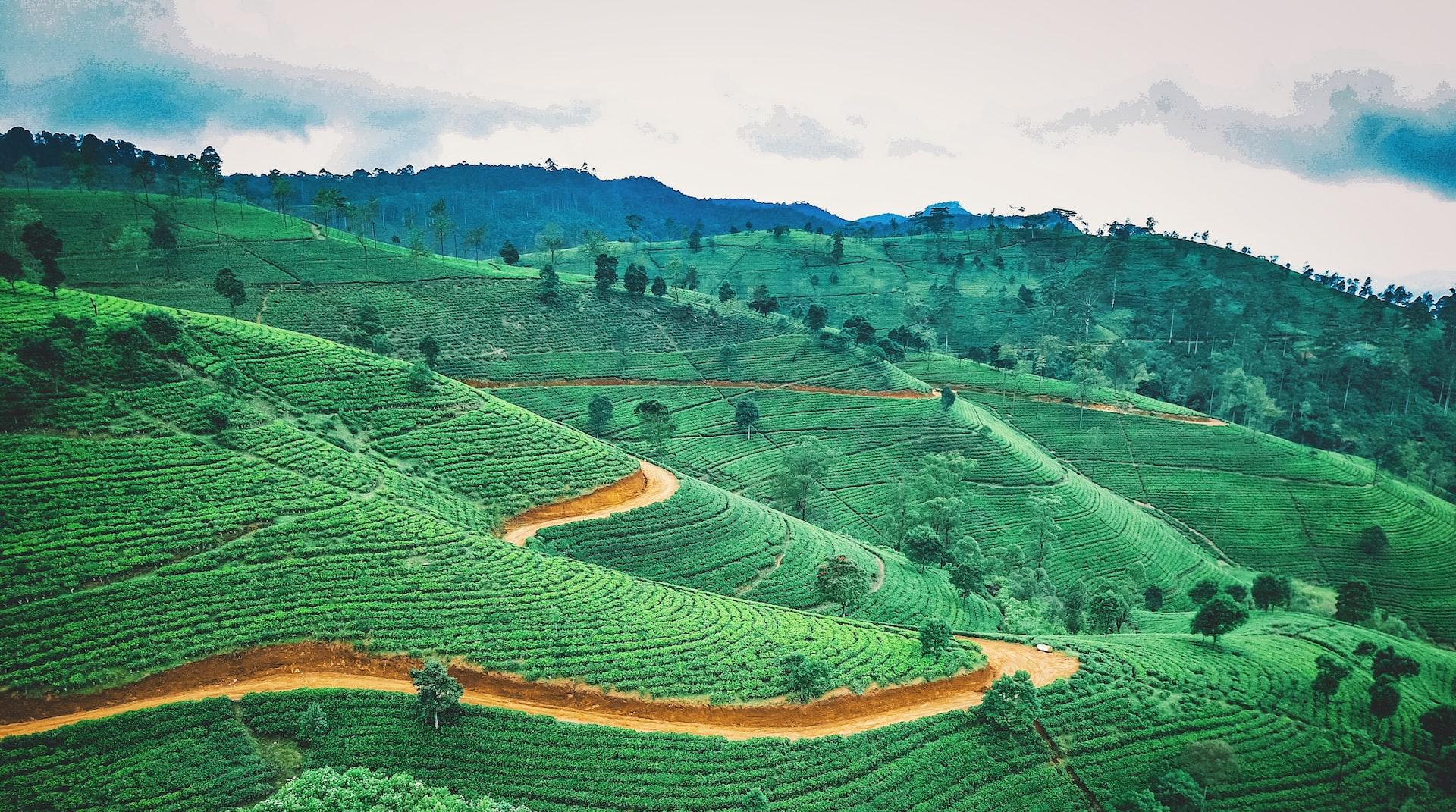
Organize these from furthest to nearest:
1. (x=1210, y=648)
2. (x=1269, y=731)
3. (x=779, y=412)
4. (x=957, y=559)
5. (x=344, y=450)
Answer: (x=779, y=412), (x=957, y=559), (x=344, y=450), (x=1210, y=648), (x=1269, y=731)

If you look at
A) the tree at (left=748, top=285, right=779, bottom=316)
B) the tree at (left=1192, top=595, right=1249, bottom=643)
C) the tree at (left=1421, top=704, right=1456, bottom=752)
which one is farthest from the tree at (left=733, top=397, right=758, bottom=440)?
the tree at (left=1421, top=704, right=1456, bottom=752)

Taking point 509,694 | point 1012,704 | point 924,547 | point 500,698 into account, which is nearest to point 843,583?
point 924,547

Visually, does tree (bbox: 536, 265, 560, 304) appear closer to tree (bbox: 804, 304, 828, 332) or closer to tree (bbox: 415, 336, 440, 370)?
tree (bbox: 415, 336, 440, 370)

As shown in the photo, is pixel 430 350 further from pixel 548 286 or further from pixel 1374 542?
pixel 1374 542

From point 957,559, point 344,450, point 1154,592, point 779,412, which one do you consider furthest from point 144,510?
point 1154,592

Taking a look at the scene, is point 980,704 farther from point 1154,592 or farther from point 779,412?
point 779,412
